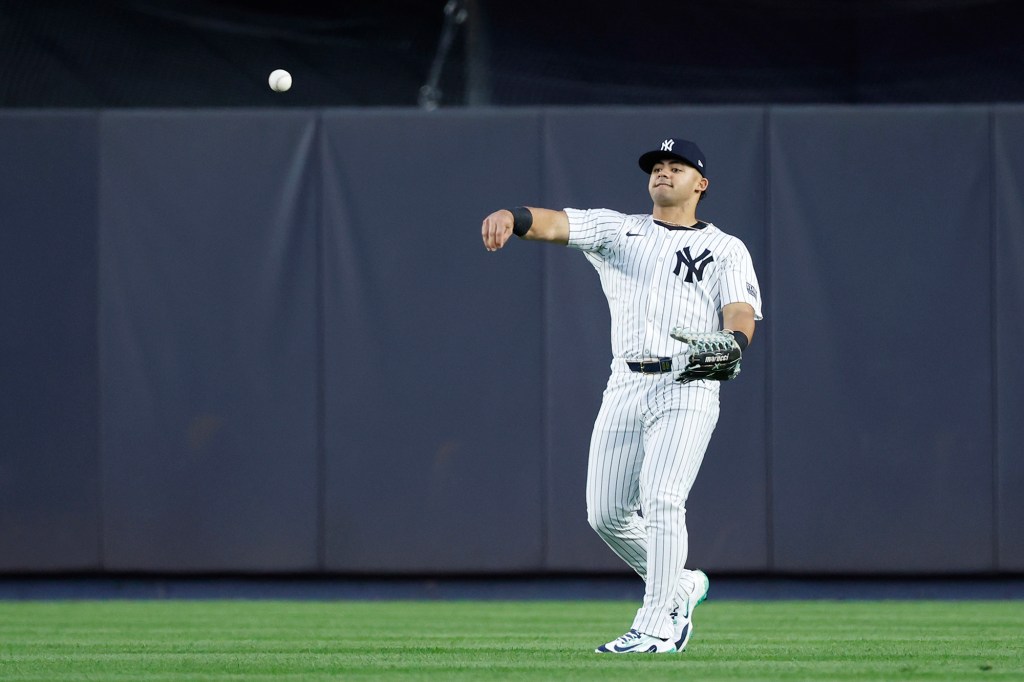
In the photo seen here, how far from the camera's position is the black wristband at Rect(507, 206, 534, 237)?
485 cm

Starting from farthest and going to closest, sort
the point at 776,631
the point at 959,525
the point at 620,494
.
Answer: the point at 959,525
the point at 776,631
the point at 620,494

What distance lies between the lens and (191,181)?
8852mm

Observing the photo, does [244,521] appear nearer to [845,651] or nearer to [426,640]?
[426,640]

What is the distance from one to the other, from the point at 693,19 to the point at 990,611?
411 centimetres

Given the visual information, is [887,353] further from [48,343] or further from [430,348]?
[48,343]

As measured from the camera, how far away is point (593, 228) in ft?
16.7

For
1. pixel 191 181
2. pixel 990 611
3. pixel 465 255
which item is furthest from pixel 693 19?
pixel 990 611

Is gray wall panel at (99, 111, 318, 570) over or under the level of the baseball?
under

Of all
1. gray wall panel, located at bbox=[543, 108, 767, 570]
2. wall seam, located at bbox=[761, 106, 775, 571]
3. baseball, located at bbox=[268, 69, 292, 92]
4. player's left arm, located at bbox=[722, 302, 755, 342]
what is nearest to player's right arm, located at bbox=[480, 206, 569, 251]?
player's left arm, located at bbox=[722, 302, 755, 342]

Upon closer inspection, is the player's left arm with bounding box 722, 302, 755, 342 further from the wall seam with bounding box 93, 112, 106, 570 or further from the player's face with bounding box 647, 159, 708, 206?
the wall seam with bounding box 93, 112, 106, 570

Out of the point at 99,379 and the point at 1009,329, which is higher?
the point at 1009,329

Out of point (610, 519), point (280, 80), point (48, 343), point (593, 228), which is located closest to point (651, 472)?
point (610, 519)

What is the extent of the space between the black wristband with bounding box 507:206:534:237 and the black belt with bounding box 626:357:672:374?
0.62 metres

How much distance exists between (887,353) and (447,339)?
8.77 ft
